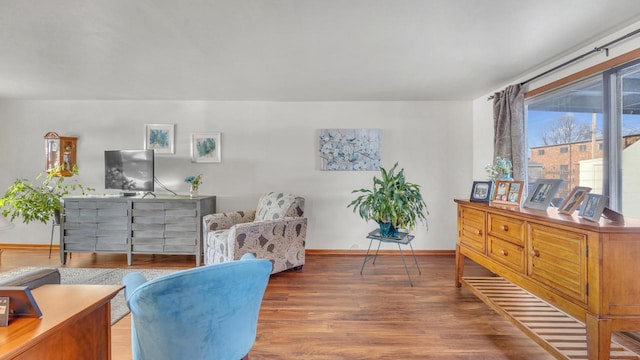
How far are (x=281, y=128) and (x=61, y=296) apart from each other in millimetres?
3208

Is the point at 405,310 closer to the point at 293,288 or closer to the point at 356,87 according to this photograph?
the point at 293,288

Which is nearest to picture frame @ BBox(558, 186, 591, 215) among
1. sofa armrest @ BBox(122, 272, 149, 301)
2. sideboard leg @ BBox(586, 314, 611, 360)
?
sideboard leg @ BBox(586, 314, 611, 360)

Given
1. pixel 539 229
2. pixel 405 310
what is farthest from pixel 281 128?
pixel 539 229

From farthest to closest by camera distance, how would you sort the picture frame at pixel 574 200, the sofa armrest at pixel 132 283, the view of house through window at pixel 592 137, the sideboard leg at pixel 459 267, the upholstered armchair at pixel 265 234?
the upholstered armchair at pixel 265 234
the sideboard leg at pixel 459 267
the view of house through window at pixel 592 137
the picture frame at pixel 574 200
the sofa armrest at pixel 132 283

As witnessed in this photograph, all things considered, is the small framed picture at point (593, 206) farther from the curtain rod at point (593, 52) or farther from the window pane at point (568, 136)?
the curtain rod at point (593, 52)

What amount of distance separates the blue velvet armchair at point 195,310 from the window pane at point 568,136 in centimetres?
285

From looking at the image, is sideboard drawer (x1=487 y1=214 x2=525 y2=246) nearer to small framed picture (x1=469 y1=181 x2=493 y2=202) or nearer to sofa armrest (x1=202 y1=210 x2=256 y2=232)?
small framed picture (x1=469 y1=181 x2=493 y2=202)

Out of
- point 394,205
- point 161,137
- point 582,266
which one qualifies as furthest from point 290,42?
point 161,137

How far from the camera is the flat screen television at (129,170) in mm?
3549

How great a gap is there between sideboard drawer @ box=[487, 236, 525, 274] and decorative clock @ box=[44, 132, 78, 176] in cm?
527

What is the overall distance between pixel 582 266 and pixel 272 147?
343 centimetres

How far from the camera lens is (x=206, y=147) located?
3.97 metres

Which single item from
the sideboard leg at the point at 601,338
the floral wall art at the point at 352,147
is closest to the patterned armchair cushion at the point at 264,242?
the floral wall art at the point at 352,147

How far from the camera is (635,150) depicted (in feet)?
6.49
